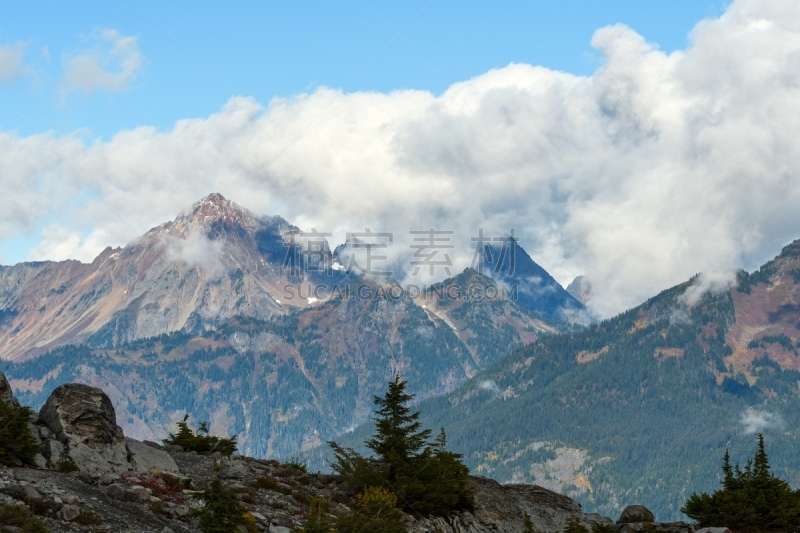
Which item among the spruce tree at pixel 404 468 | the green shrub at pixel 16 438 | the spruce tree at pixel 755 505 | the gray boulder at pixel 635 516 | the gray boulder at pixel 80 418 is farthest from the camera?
the gray boulder at pixel 635 516

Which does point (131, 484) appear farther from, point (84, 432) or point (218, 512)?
point (218, 512)

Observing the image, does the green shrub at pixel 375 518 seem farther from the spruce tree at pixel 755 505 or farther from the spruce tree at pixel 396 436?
the spruce tree at pixel 755 505

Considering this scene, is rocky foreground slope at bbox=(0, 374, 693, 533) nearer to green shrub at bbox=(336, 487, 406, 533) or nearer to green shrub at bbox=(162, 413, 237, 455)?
green shrub at bbox=(162, 413, 237, 455)

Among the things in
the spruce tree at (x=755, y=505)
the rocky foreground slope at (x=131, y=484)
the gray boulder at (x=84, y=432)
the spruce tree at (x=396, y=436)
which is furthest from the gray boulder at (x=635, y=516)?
the gray boulder at (x=84, y=432)

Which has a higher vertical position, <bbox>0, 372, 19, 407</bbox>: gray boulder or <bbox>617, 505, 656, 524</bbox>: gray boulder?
A: <bbox>0, 372, 19, 407</bbox>: gray boulder

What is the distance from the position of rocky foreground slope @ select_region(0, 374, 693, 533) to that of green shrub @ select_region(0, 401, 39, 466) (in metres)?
0.63

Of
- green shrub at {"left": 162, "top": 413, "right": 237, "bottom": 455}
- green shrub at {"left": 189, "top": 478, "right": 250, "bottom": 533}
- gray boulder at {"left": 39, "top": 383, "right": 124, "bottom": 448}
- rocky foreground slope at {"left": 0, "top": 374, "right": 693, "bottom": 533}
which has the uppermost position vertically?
green shrub at {"left": 162, "top": 413, "right": 237, "bottom": 455}

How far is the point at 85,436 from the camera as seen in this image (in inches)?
2055

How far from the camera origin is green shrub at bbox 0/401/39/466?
4816 centimetres

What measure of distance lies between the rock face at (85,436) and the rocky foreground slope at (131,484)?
0.16 ft

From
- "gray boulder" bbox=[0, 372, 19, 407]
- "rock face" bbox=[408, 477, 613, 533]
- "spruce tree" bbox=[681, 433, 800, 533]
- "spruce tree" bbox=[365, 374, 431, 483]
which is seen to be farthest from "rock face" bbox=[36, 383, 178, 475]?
"spruce tree" bbox=[681, 433, 800, 533]

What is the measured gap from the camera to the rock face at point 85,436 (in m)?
50.8

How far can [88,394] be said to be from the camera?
54.1m

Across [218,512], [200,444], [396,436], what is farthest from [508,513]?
[218,512]
